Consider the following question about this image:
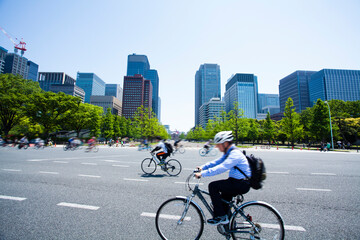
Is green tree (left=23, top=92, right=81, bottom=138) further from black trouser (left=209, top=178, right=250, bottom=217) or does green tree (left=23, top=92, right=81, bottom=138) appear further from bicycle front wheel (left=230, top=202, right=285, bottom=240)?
bicycle front wheel (left=230, top=202, right=285, bottom=240)

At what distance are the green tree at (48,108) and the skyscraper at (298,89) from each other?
521 feet

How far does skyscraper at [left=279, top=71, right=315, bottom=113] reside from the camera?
431ft

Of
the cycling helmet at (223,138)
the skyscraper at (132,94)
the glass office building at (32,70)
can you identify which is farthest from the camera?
the glass office building at (32,70)

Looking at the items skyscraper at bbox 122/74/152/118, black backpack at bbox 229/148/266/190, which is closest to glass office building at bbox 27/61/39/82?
skyscraper at bbox 122/74/152/118

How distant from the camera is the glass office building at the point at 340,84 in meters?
113

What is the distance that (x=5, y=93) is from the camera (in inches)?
1339

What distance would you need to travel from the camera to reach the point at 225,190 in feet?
8.18

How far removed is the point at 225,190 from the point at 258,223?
690 mm

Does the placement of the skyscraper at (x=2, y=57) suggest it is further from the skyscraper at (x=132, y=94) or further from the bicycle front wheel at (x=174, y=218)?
the bicycle front wheel at (x=174, y=218)

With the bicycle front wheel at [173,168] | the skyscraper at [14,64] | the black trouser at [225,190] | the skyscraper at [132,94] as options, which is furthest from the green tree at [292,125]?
the skyscraper at [14,64]

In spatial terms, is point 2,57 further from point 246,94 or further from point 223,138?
point 246,94

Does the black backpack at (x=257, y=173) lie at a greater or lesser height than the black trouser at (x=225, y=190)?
greater

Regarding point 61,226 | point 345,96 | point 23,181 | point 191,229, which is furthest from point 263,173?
point 345,96

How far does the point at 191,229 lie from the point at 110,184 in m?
4.05
